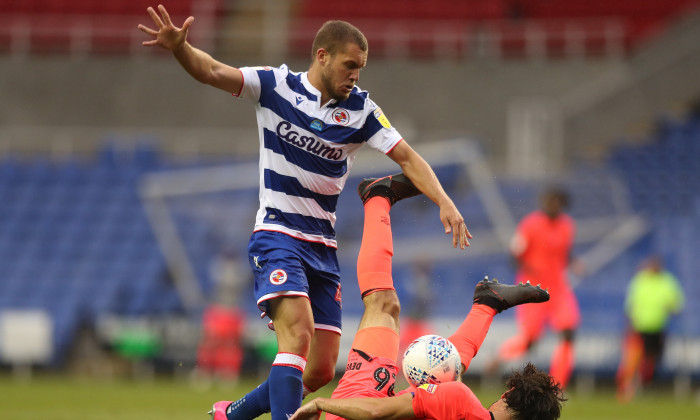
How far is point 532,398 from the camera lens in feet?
19.9

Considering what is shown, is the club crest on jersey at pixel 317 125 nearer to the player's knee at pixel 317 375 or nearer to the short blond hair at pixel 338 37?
the short blond hair at pixel 338 37

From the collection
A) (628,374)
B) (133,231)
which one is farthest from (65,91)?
(628,374)

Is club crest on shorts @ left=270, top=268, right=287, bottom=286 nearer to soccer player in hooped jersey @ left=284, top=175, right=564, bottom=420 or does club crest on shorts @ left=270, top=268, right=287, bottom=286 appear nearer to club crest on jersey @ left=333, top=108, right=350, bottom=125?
soccer player in hooped jersey @ left=284, top=175, right=564, bottom=420

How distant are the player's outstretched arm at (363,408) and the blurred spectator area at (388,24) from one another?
17.2 m

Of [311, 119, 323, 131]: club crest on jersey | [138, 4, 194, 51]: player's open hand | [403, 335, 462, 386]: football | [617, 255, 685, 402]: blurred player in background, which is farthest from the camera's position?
[617, 255, 685, 402]: blurred player in background

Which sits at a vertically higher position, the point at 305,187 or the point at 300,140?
the point at 300,140

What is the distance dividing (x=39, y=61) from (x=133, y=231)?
516 centimetres

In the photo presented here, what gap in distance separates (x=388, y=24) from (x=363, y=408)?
18414 mm

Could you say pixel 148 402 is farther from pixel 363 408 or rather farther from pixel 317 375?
pixel 363 408

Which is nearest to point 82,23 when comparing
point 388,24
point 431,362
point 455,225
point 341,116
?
point 388,24

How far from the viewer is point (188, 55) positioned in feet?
19.8

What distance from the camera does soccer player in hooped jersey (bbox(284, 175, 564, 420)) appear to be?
605 cm

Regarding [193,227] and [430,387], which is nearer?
[430,387]

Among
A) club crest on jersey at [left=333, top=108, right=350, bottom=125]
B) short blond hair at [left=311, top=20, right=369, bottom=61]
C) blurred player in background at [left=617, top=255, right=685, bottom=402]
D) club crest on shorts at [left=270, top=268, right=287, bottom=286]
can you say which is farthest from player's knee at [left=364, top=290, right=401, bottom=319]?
blurred player in background at [left=617, top=255, right=685, bottom=402]
